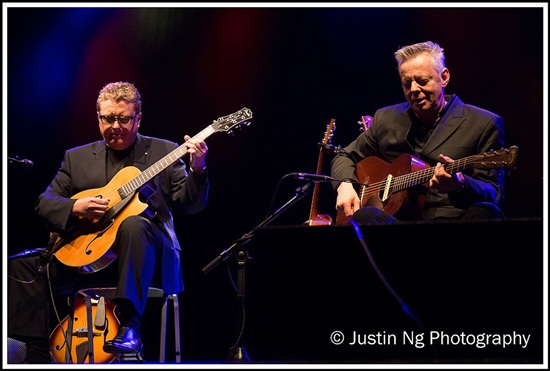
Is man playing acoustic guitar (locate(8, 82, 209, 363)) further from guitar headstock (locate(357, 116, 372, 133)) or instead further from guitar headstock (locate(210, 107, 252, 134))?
guitar headstock (locate(357, 116, 372, 133))

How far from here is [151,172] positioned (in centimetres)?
384

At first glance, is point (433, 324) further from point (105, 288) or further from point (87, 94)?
point (87, 94)

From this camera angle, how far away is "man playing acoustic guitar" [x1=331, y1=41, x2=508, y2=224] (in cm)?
315

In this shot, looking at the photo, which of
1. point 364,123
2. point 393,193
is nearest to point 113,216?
point 393,193

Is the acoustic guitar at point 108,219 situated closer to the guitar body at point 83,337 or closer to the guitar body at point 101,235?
the guitar body at point 101,235

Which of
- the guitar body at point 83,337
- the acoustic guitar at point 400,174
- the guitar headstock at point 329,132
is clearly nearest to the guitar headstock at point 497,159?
the acoustic guitar at point 400,174

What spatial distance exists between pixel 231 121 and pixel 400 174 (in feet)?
3.75

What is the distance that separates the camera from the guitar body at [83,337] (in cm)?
392

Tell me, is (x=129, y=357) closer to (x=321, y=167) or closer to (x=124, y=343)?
(x=124, y=343)

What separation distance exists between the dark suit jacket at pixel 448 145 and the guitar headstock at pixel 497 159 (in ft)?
0.29

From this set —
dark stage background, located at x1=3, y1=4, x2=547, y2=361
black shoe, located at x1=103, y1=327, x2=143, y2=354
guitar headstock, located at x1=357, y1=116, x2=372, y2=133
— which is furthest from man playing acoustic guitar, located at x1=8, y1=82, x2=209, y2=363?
guitar headstock, located at x1=357, y1=116, x2=372, y2=133

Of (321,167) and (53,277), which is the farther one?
(321,167)

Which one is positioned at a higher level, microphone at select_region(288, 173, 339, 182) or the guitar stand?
microphone at select_region(288, 173, 339, 182)

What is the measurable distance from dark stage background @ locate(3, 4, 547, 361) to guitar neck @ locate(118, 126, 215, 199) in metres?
0.87
